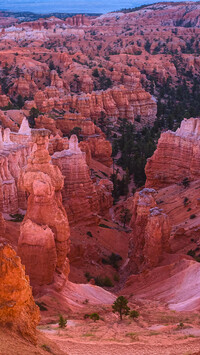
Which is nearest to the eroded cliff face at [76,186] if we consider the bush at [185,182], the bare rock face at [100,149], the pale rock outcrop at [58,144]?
the bush at [185,182]

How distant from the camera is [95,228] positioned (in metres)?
26.4

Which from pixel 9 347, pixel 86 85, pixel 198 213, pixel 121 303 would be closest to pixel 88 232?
pixel 198 213

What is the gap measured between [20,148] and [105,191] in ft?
24.9

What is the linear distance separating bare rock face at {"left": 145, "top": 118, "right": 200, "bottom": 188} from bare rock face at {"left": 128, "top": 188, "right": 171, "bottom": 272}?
9.79m

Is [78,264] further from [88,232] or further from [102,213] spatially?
[102,213]

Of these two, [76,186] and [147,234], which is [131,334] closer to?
[147,234]

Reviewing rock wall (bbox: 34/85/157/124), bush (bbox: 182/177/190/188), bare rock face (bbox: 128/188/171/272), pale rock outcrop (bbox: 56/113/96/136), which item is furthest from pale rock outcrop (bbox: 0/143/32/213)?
rock wall (bbox: 34/85/157/124)

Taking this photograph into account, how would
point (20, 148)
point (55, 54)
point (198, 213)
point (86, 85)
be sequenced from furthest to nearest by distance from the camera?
point (55, 54), point (86, 85), point (20, 148), point (198, 213)

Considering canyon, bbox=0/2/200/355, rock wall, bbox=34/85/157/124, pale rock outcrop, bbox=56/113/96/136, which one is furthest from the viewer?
rock wall, bbox=34/85/157/124

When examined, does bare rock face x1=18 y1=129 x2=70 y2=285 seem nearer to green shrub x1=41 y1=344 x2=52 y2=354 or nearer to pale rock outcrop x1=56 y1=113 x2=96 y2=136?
green shrub x1=41 y1=344 x2=52 y2=354

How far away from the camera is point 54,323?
37.6ft

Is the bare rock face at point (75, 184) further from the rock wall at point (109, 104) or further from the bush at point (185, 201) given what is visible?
the rock wall at point (109, 104)

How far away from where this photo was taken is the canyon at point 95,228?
9.35 m

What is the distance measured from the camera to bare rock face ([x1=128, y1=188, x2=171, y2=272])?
1977cm
